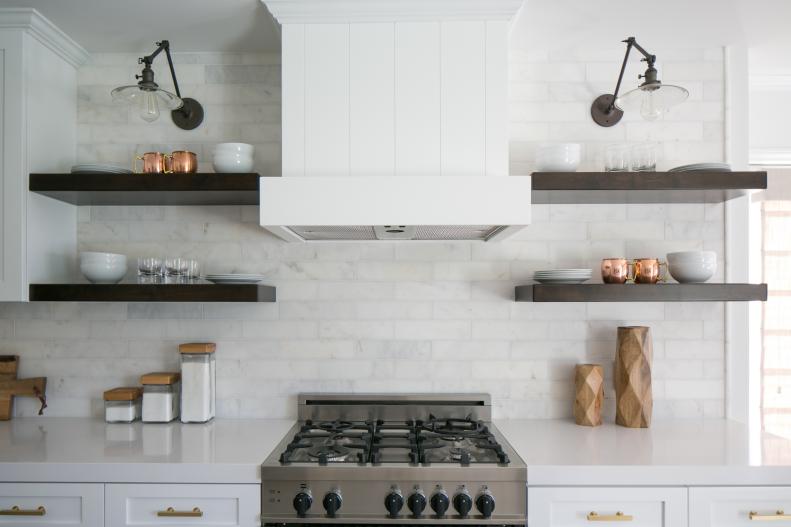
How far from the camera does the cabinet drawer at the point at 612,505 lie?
1.82 m

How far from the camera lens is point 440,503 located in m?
1.79

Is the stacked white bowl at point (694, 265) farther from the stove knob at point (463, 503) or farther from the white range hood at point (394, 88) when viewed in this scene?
the stove knob at point (463, 503)

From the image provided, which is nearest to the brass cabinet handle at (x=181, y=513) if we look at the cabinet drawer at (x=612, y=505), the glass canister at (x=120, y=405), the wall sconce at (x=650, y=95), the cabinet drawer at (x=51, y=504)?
the cabinet drawer at (x=51, y=504)

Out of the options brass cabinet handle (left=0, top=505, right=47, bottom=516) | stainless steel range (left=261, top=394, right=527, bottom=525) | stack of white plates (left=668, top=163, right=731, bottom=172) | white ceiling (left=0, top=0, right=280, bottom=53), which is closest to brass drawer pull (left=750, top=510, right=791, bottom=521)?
stainless steel range (left=261, top=394, right=527, bottom=525)

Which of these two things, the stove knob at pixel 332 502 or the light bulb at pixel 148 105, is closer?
the stove knob at pixel 332 502

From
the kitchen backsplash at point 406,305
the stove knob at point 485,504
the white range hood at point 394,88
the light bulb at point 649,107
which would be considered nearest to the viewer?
the stove knob at point 485,504

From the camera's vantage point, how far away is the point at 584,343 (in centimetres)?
250

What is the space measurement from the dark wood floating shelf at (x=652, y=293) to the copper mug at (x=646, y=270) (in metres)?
0.10

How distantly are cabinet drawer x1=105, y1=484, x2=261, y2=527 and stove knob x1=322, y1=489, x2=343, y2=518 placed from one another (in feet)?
0.73

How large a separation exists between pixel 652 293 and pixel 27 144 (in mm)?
2520

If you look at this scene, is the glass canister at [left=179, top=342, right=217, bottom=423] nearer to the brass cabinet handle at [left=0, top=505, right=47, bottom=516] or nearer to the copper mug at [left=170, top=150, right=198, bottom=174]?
the brass cabinet handle at [left=0, top=505, right=47, bottom=516]

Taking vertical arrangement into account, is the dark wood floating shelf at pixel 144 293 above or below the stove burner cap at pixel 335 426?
above

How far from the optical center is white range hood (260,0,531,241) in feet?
6.69

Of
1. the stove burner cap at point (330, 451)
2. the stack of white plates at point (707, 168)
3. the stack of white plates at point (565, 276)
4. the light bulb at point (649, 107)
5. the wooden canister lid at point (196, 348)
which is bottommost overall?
the stove burner cap at point (330, 451)
